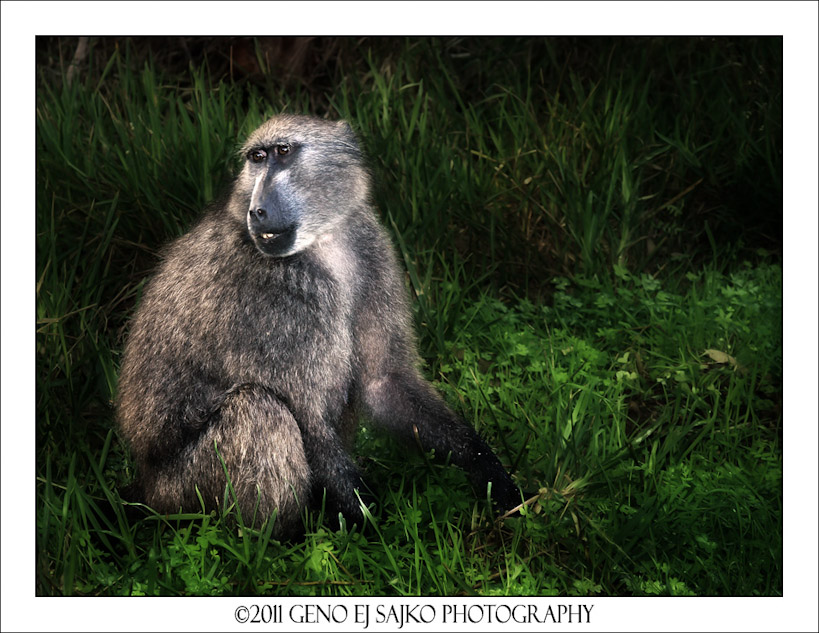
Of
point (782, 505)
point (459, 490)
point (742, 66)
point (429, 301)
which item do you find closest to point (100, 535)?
point (459, 490)

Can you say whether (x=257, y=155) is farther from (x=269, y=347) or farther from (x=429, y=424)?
(x=429, y=424)

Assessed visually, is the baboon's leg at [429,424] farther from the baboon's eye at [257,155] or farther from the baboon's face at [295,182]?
the baboon's eye at [257,155]

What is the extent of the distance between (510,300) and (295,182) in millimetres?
1401

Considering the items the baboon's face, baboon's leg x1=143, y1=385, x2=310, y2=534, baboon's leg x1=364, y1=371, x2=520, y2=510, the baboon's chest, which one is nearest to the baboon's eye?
the baboon's face

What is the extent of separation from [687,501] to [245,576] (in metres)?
1.48

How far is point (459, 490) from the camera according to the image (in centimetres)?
346

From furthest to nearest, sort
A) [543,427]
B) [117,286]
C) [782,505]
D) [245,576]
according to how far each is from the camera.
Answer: [117,286] < [543,427] < [782,505] < [245,576]

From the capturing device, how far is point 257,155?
10.6 feet

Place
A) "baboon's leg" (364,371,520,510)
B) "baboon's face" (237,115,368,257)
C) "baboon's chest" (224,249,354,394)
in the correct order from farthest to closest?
"baboon's leg" (364,371,520,510) < "baboon's chest" (224,249,354,394) < "baboon's face" (237,115,368,257)

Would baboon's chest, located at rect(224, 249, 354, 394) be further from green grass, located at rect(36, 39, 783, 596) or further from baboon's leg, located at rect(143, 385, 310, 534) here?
green grass, located at rect(36, 39, 783, 596)

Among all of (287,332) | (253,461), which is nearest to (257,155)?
(287,332)

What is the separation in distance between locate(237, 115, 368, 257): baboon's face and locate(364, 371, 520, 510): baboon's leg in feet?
2.05

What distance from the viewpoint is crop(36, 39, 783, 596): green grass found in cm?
316

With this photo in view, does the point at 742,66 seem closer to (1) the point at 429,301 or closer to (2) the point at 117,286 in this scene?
(1) the point at 429,301
